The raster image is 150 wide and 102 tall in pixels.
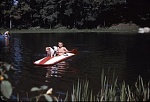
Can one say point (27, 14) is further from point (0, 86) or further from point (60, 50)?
point (0, 86)

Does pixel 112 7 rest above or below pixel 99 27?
above

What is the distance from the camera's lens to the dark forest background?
6438 centimetres

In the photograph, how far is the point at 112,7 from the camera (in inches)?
2596

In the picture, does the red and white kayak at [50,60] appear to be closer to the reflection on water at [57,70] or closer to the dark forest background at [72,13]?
the reflection on water at [57,70]

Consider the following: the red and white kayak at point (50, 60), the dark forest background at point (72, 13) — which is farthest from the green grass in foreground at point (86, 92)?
the dark forest background at point (72, 13)

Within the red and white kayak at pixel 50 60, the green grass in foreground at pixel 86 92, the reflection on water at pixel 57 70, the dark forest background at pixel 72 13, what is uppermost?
the dark forest background at pixel 72 13

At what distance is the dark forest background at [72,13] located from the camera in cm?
6438

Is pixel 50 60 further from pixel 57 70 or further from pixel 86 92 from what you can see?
pixel 86 92

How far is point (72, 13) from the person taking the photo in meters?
65.2

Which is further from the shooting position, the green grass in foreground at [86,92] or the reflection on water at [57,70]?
the reflection on water at [57,70]

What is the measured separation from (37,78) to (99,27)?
167ft

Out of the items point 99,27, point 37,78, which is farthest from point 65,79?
point 99,27

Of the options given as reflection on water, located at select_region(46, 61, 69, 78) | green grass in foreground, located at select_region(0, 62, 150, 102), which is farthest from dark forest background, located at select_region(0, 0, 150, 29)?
green grass in foreground, located at select_region(0, 62, 150, 102)

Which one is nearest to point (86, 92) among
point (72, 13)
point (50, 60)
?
point (50, 60)
